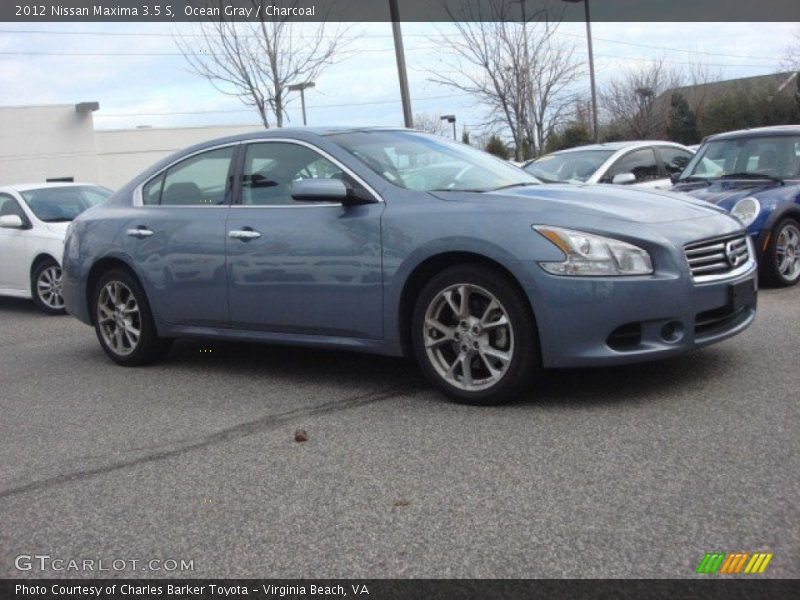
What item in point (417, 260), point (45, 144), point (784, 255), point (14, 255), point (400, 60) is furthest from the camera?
point (45, 144)

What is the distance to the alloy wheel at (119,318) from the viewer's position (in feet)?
21.7

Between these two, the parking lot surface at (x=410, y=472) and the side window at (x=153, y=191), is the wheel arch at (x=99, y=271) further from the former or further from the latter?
the parking lot surface at (x=410, y=472)

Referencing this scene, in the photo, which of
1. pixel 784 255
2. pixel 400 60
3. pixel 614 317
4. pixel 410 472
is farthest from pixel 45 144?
pixel 410 472

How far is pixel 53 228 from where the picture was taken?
10.4 m

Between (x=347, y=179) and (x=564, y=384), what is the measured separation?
5.70 feet

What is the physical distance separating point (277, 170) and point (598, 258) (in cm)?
227

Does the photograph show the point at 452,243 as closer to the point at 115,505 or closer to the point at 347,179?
the point at 347,179

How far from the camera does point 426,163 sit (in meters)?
5.67

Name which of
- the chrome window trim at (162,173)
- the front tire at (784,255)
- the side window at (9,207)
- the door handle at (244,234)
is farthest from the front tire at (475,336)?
the side window at (9,207)

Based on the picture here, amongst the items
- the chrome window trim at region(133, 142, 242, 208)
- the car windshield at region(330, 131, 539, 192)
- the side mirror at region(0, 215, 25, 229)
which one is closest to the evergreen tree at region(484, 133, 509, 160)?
the side mirror at region(0, 215, 25, 229)

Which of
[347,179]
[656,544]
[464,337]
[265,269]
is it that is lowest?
[656,544]

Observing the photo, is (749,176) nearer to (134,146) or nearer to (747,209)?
(747,209)

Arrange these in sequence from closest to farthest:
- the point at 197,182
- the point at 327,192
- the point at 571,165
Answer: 1. the point at 327,192
2. the point at 197,182
3. the point at 571,165

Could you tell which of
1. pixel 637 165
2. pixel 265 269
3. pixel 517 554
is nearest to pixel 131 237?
pixel 265 269
